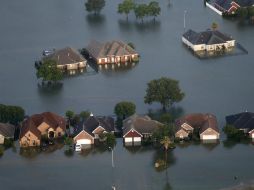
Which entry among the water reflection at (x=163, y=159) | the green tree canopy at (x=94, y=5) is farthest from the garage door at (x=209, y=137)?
the green tree canopy at (x=94, y=5)

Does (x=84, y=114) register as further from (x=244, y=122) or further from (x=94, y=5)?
(x=94, y=5)

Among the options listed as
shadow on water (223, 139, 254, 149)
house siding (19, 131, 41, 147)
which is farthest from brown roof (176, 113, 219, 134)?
house siding (19, 131, 41, 147)

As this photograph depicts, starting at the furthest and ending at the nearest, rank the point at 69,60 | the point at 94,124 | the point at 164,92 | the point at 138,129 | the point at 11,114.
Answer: the point at 69,60, the point at 164,92, the point at 11,114, the point at 94,124, the point at 138,129

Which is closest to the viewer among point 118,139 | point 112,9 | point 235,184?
point 235,184

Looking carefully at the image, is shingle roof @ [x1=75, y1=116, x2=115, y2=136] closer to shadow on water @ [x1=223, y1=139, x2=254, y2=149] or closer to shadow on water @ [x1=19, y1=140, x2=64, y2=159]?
shadow on water @ [x1=19, y1=140, x2=64, y2=159]

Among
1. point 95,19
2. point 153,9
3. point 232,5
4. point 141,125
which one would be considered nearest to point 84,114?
point 141,125

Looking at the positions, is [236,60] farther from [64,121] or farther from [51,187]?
[51,187]

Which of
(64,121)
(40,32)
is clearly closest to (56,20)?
(40,32)
